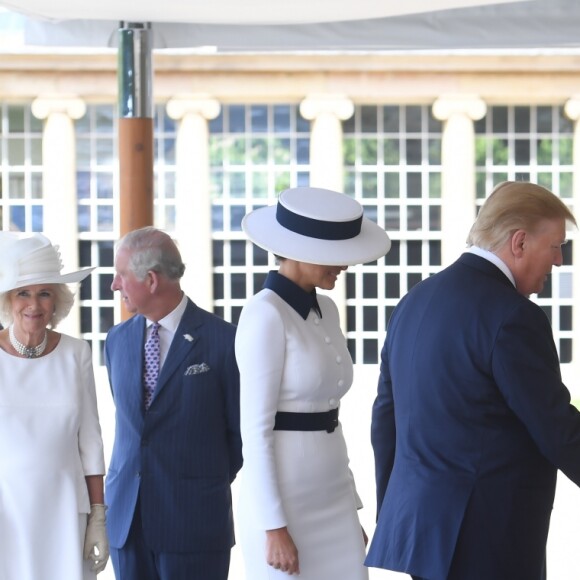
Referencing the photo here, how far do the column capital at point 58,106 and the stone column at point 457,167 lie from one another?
4362 millimetres

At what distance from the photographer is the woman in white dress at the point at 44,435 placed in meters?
3.37

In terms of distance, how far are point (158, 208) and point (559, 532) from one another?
9075 mm

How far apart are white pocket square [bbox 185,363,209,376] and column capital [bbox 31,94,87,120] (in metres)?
11.2

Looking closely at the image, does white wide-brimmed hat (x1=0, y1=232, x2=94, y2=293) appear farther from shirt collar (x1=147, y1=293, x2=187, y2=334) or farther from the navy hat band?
the navy hat band

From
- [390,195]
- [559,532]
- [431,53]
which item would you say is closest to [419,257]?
[390,195]

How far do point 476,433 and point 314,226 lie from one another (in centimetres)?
78

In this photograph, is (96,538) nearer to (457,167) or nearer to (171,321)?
(171,321)

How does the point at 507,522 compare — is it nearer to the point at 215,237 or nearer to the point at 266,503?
the point at 266,503

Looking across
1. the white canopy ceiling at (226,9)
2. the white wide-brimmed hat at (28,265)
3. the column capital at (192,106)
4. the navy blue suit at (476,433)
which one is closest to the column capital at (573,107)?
the column capital at (192,106)

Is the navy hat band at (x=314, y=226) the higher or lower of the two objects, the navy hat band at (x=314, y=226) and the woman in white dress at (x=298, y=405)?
the higher

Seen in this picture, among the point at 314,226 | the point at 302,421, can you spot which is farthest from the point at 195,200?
the point at 302,421

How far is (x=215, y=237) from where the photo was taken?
1473cm

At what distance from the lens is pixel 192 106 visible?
568 inches

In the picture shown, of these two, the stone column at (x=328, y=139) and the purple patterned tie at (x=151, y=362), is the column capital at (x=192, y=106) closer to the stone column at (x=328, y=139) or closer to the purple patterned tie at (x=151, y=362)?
the stone column at (x=328, y=139)
